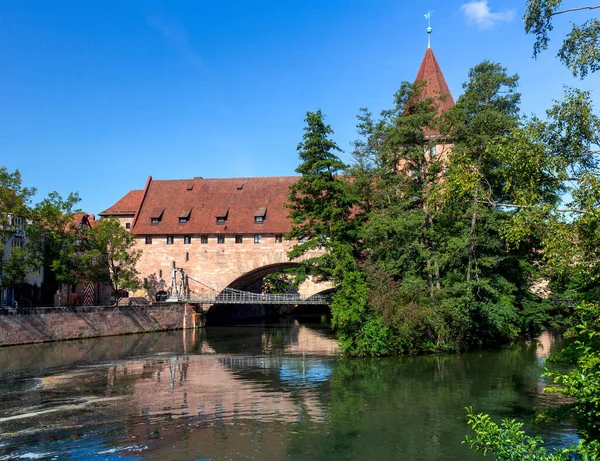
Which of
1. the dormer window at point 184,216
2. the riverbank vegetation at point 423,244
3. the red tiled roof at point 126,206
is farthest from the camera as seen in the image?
the red tiled roof at point 126,206

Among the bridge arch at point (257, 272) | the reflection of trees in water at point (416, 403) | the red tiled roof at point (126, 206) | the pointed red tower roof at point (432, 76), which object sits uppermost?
the pointed red tower roof at point (432, 76)

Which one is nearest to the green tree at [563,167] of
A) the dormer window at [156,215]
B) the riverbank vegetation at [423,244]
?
the riverbank vegetation at [423,244]

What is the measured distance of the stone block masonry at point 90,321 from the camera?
26.9 meters

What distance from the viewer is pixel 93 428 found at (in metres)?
11.7

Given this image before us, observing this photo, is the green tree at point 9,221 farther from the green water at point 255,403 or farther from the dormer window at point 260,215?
the dormer window at point 260,215

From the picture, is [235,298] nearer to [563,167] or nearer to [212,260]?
[212,260]

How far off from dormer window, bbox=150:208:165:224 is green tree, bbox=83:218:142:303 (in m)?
4.36

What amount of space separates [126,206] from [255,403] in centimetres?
3522

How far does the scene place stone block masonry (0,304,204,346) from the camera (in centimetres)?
2688

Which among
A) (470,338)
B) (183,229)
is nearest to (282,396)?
(470,338)

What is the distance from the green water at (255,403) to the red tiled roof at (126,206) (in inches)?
848

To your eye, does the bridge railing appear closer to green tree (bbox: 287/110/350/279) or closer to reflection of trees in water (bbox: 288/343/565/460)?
green tree (bbox: 287/110/350/279)

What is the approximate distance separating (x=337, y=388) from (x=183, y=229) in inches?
1074

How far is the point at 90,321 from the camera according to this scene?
102 ft
